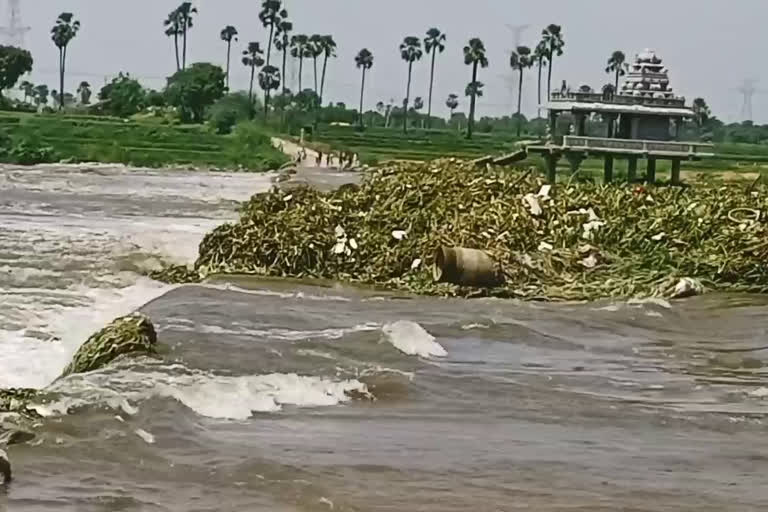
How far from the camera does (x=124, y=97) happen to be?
128500 mm

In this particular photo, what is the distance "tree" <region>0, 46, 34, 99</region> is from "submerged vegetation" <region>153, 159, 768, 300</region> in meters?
106

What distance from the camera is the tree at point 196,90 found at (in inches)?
5000

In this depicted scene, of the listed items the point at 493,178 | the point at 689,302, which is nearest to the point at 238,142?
the point at 493,178

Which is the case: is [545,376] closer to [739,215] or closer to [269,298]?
[269,298]

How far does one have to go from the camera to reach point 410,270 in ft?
62.4

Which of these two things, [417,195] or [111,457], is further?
[417,195]

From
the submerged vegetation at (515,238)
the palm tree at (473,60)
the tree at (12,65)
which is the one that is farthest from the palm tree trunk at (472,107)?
the submerged vegetation at (515,238)

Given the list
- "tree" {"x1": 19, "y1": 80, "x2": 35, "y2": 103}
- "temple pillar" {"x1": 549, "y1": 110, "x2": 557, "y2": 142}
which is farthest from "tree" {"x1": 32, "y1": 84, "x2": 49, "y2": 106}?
"temple pillar" {"x1": 549, "y1": 110, "x2": 557, "y2": 142}

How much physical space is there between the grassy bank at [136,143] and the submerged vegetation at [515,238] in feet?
206

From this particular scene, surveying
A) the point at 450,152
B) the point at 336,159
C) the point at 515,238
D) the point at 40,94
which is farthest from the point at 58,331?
the point at 40,94

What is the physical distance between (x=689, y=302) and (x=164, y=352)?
25.7 feet

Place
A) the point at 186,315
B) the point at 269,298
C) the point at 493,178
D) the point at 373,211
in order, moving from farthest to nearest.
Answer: the point at 493,178 < the point at 373,211 < the point at 269,298 < the point at 186,315

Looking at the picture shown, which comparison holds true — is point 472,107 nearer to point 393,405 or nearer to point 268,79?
point 268,79

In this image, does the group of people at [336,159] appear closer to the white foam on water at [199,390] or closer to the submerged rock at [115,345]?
the submerged rock at [115,345]
